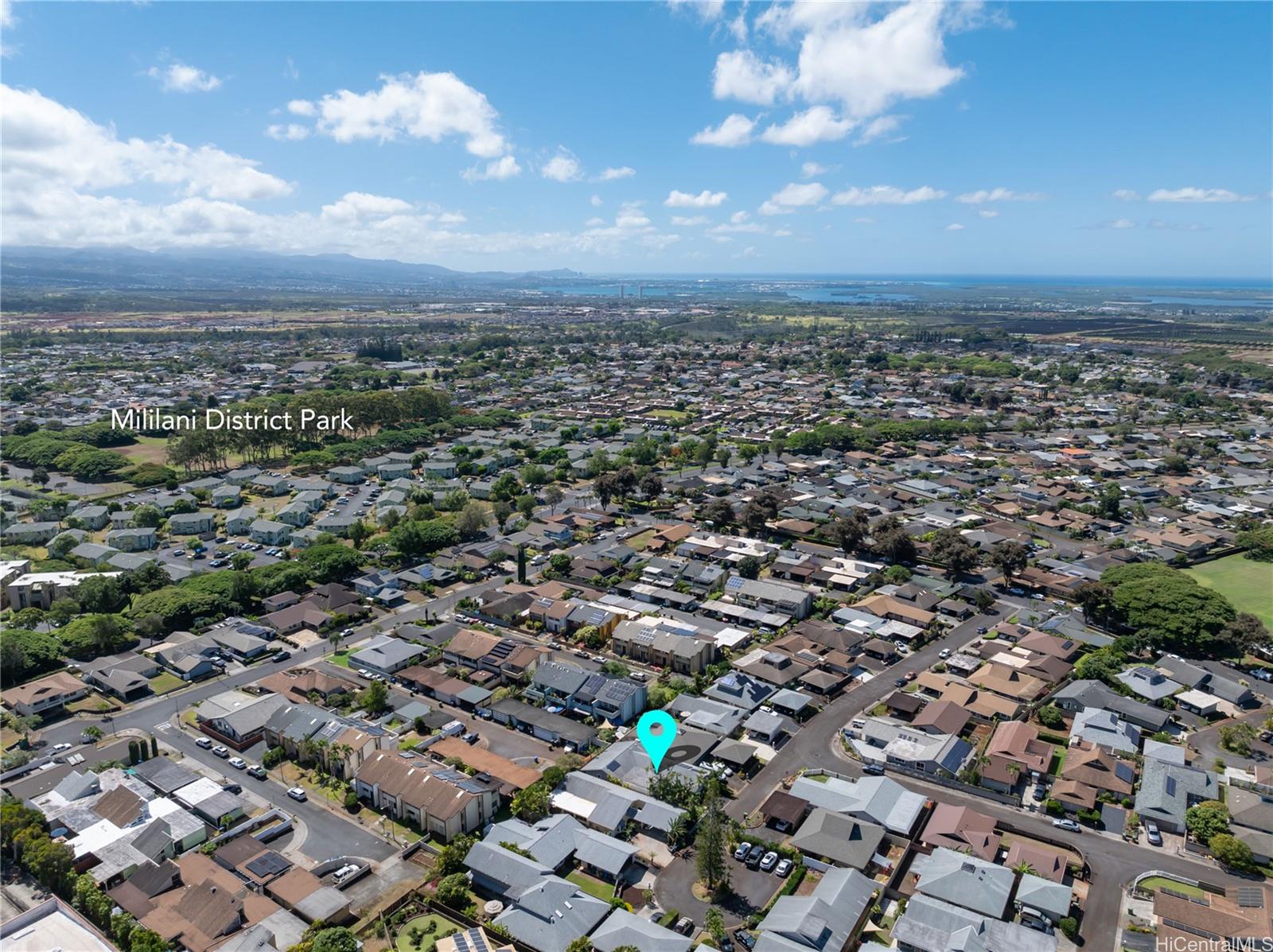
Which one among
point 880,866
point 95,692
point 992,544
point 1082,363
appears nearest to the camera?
point 880,866

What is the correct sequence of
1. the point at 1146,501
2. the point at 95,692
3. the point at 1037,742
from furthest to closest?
1. the point at 1146,501
2. the point at 95,692
3. the point at 1037,742

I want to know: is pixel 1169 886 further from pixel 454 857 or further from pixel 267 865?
pixel 267 865

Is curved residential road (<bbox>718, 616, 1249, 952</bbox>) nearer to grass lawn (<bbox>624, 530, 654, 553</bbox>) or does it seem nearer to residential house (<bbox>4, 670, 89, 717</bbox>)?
grass lawn (<bbox>624, 530, 654, 553</bbox>)

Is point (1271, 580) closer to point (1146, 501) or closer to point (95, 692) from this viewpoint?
point (1146, 501)

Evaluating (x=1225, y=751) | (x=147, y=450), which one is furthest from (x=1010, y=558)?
(x=147, y=450)

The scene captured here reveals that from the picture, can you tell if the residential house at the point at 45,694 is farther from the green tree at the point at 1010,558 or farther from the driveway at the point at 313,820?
the green tree at the point at 1010,558

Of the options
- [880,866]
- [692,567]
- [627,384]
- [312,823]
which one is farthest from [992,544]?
[627,384]

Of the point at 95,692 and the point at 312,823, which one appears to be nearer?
the point at 312,823
